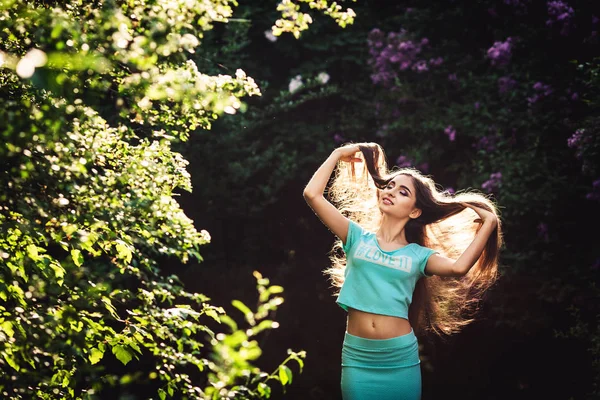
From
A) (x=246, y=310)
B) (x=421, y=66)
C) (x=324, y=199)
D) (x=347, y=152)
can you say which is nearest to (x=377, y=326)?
(x=324, y=199)

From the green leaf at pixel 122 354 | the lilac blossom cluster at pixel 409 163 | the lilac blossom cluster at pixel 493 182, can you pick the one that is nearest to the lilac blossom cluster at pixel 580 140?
the lilac blossom cluster at pixel 493 182

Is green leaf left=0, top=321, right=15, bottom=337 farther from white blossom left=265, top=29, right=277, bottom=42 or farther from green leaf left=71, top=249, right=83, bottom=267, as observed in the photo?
white blossom left=265, top=29, right=277, bottom=42

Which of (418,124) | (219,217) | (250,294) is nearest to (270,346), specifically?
(250,294)

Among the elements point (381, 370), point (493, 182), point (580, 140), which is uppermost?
point (580, 140)

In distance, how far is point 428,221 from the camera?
11.7ft

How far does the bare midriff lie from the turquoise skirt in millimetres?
25

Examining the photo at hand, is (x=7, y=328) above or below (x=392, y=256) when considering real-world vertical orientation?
below

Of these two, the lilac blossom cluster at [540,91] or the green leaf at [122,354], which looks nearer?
the green leaf at [122,354]

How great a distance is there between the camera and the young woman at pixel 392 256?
10.2 ft

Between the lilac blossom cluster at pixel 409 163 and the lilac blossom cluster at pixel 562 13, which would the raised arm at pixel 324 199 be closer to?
the lilac blossom cluster at pixel 409 163

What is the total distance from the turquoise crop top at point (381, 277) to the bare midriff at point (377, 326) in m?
0.03

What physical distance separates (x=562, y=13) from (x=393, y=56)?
182 centimetres

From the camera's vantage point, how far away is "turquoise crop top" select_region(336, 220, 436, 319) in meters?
3.13

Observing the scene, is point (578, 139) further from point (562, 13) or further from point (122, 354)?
point (122, 354)
